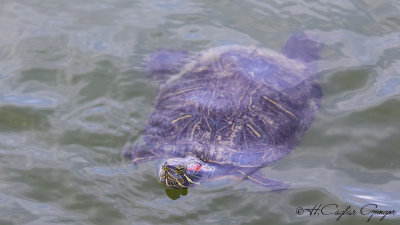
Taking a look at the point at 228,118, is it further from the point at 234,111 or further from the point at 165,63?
the point at 165,63

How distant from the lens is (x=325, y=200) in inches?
145

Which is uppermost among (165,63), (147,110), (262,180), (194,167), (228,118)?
(165,63)

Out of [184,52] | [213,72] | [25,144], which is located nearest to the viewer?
[25,144]

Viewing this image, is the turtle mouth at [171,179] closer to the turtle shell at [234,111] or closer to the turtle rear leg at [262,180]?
the turtle shell at [234,111]

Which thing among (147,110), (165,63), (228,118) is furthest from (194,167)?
(165,63)

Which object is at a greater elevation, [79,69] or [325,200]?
[79,69]

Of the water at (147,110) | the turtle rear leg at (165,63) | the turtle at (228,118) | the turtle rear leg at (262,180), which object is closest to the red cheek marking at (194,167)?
the turtle at (228,118)

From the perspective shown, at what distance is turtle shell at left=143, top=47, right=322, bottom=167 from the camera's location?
388cm

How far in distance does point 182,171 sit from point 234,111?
0.75m

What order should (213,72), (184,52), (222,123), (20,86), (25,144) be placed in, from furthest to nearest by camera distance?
(184,52) < (20,86) < (213,72) < (25,144) < (222,123)

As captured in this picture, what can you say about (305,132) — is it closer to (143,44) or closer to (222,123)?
(222,123)

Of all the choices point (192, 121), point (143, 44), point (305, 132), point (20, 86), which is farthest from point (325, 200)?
point (20, 86)

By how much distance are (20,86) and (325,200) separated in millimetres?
3397

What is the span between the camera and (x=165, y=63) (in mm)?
5098
